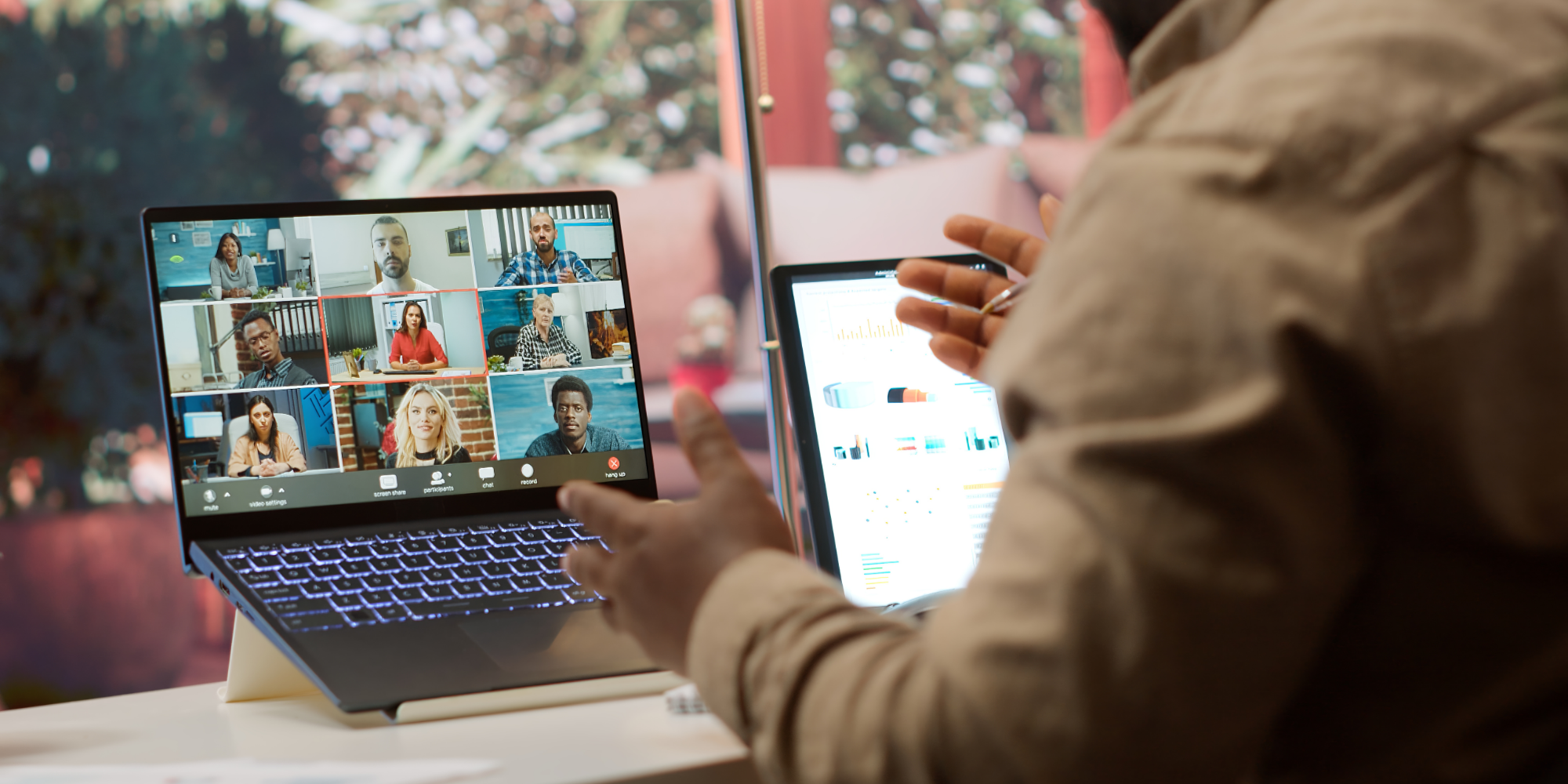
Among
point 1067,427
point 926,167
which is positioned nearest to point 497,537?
point 1067,427

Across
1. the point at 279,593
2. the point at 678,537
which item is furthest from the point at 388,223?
the point at 678,537

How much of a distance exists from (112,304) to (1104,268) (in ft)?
9.33

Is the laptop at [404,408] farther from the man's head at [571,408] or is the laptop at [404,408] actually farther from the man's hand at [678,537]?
the man's hand at [678,537]

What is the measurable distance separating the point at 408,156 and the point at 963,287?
2352mm

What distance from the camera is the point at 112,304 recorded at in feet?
8.65

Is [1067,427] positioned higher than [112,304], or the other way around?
[112,304]

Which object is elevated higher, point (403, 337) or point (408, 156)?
point (408, 156)

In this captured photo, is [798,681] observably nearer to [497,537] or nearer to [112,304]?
[497,537]

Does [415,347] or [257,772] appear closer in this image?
[257,772]

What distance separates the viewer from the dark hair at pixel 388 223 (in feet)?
3.13

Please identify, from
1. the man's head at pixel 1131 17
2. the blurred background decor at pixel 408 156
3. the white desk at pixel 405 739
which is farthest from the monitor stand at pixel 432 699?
the blurred background decor at pixel 408 156

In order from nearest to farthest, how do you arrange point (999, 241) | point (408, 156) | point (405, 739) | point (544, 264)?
1. point (405, 739)
2. point (999, 241)
3. point (544, 264)
4. point (408, 156)

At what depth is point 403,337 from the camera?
0.94 m

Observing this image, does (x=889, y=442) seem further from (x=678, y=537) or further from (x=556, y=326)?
(x=678, y=537)
